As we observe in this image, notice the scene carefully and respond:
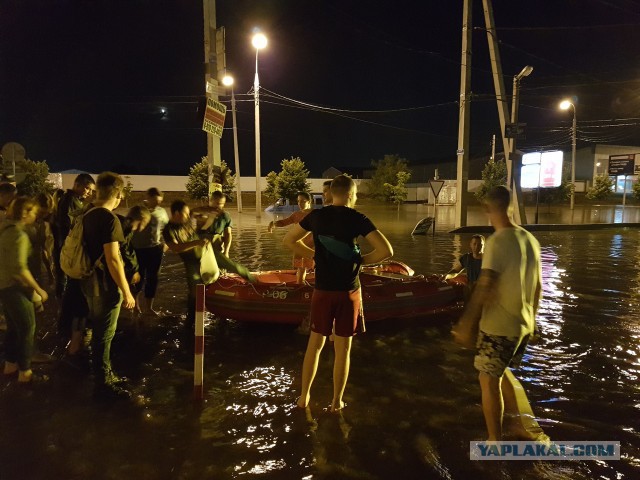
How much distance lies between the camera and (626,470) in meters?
3.20

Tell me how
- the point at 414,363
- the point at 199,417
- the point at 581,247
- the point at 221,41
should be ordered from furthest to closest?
the point at 581,247 < the point at 221,41 < the point at 414,363 < the point at 199,417

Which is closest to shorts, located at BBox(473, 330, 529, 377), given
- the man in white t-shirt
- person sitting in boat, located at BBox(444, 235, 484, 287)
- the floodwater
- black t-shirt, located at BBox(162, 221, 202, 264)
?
the man in white t-shirt

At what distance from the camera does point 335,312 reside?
364cm

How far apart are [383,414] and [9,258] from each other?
11.9ft

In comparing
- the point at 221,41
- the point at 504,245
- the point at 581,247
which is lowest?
the point at 581,247

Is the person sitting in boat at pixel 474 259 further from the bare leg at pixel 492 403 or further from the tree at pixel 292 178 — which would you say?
the tree at pixel 292 178

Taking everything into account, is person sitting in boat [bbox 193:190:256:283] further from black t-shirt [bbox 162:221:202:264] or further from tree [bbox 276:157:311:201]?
tree [bbox 276:157:311:201]

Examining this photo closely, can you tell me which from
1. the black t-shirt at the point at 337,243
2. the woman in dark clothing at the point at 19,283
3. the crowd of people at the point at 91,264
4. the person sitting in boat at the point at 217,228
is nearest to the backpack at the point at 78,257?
the crowd of people at the point at 91,264

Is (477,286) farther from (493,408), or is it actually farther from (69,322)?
(69,322)

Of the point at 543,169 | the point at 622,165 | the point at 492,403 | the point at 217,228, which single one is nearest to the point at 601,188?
the point at 622,165

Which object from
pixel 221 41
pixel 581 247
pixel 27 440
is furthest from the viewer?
pixel 581 247

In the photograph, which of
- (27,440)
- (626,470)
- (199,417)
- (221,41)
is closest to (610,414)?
(626,470)

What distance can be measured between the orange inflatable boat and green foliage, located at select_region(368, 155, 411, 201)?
4826 centimetres

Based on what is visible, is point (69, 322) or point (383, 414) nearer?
point (383, 414)
